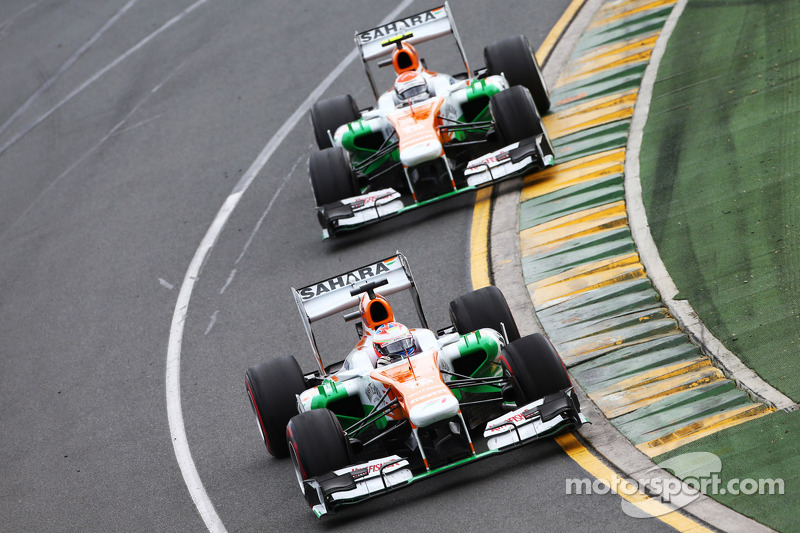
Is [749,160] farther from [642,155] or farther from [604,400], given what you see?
[604,400]

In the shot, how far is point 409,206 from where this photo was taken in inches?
592

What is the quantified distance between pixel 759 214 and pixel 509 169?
3.39 meters

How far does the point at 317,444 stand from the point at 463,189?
5.53 metres

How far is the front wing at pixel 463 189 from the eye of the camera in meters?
14.7

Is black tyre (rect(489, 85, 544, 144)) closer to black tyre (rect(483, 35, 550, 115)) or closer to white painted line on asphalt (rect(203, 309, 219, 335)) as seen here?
black tyre (rect(483, 35, 550, 115))

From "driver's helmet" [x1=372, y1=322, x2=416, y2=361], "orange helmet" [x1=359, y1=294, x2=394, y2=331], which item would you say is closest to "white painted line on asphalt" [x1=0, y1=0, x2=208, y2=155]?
"orange helmet" [x1=359, y1=294, x2=394, y2=331]

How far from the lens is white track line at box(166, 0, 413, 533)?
11398 mm

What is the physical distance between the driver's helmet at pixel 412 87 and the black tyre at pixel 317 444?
22.1ft

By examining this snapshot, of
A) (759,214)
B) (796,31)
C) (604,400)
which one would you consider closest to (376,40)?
(796,31)

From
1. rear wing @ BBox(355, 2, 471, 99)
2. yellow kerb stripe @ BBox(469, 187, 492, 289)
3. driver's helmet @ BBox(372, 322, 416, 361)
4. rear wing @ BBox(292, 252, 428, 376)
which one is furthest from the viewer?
rear wing @ BBox(355, 2, 471, 99)

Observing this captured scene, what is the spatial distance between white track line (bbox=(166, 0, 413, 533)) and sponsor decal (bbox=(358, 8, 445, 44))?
8.39 feet

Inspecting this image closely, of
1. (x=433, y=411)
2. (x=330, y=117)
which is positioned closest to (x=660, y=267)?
(x=433, y=411)

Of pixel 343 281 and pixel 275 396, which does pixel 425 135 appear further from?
pixel 275 396

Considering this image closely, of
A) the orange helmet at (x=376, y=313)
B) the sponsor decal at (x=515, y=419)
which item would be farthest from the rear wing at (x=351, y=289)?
the sponsor decal at (x=515, y=419)
